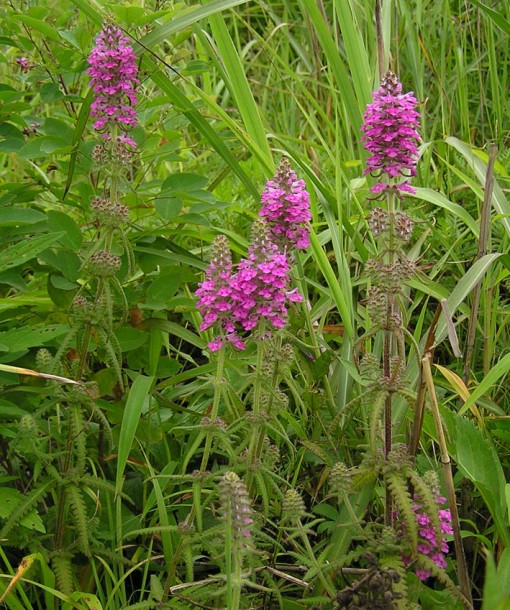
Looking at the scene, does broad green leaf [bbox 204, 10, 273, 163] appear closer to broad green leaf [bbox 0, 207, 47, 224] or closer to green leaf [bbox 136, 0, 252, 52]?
green leaf [bbox 136, 0, 252, 52]

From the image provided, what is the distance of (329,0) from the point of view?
4.36m

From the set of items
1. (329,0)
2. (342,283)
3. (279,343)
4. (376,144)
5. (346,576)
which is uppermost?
(329,0)

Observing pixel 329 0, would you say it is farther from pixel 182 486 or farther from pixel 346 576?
pixel 346 576

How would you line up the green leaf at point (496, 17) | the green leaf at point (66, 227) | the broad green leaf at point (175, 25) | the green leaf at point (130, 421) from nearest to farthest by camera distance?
the green leaf at point (130, 421) < the broad green leaf at point (175, 25) < the green leaf at point (66, 227) < the green leaf at point (496, 17)

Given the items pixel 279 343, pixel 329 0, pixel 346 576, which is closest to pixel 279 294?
pixel 279 343

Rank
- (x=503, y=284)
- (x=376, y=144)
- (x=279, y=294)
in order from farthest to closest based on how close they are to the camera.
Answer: (x=503, y=284) < (x=376, y=144) < (x=279, y=294)

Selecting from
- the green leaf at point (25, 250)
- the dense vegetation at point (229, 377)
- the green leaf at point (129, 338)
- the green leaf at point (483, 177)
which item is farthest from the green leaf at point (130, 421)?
the green leaf at point (483, 177)

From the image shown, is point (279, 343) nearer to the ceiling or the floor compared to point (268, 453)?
nearer to the ceiling

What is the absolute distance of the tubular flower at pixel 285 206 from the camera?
5.78 feet

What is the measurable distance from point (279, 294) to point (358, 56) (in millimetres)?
993

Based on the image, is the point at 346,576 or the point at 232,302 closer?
the point at 232,302

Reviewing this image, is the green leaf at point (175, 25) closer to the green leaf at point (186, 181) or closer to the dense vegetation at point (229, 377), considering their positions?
the dense vegetation at point (229, 377)

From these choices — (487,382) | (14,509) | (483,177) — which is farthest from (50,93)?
(487,382)

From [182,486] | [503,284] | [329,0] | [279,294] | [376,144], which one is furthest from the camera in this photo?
[329,0]
